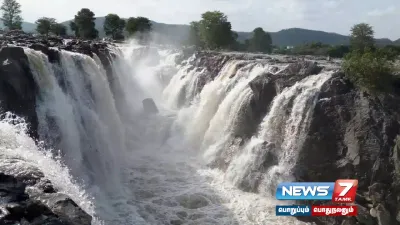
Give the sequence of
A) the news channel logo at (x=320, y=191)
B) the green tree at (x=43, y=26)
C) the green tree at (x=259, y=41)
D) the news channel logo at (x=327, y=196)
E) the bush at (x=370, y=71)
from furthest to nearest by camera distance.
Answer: the green tree at (x=43, y=26)
the green tree at (x=259, y=41)
the bush at (x=370, y=71)
the news channel logo at (x=327, y=196)
the news channel logo at (x=320, y=191)

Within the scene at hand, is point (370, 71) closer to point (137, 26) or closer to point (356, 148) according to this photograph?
point (356, 148)

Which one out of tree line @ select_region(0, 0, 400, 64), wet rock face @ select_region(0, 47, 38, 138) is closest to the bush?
wet rock face @ select_region(0, 47, 38, 138)

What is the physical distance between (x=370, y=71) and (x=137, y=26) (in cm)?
7808

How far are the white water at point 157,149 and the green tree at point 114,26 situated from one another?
6910 cm

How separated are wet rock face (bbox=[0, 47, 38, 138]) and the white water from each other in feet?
2.39

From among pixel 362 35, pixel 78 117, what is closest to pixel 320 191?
pixel 78 117

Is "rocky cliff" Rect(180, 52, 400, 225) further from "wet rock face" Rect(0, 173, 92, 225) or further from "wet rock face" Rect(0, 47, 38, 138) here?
"wet rock face" Rect(0, 173, 92, 225)

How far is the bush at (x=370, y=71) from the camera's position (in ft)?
57.4

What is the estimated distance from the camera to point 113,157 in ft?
69.6

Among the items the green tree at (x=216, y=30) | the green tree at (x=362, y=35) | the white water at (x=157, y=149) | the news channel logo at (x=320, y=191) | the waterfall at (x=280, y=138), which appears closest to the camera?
the news channel logo at (x=320, y=191)

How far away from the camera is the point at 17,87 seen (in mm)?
15320

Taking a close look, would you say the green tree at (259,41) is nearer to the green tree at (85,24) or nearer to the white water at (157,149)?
the green tree at (85,24)

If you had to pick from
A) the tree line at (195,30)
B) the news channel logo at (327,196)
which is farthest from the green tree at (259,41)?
the news channel logo at (327,196)

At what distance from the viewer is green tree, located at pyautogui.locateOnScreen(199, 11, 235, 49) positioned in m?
65.7
